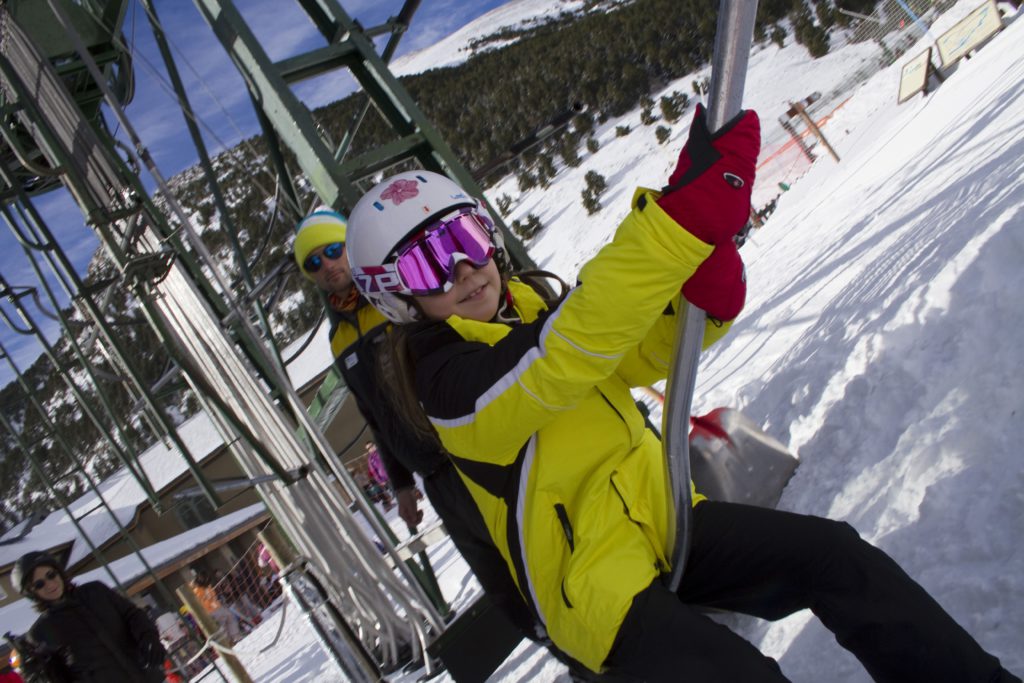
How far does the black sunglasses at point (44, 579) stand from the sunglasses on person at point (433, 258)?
13.0ft

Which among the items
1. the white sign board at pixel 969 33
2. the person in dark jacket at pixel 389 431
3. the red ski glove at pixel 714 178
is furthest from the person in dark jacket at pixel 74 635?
the white sign board at pixel 969 33

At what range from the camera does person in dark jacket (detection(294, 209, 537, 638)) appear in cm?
211

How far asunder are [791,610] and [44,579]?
183 inches

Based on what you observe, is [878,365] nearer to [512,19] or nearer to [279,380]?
[279,380]

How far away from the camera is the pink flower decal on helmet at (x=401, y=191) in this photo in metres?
2.08

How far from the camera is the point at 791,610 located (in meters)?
1.94

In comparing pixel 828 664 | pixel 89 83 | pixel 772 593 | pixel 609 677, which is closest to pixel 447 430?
pixel 609 677

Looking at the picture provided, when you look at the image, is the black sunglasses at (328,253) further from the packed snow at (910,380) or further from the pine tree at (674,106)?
the pine tree at (674,106)

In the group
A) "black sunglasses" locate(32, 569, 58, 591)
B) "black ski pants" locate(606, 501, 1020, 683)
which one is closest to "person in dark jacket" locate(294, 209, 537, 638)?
"black ski pants" locate(606, 501, 1020, 683)

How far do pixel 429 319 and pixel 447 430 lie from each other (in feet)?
1.15

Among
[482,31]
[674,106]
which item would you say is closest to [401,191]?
[674,106]

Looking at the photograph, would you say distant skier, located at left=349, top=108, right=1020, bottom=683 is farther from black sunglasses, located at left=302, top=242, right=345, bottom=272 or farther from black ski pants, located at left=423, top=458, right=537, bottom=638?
black sunglasses, located at left=302, top=242, right=345, bottom=272

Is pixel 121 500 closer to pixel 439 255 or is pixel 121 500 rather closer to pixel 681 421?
pixel 439 255

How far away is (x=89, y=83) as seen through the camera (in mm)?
5914
